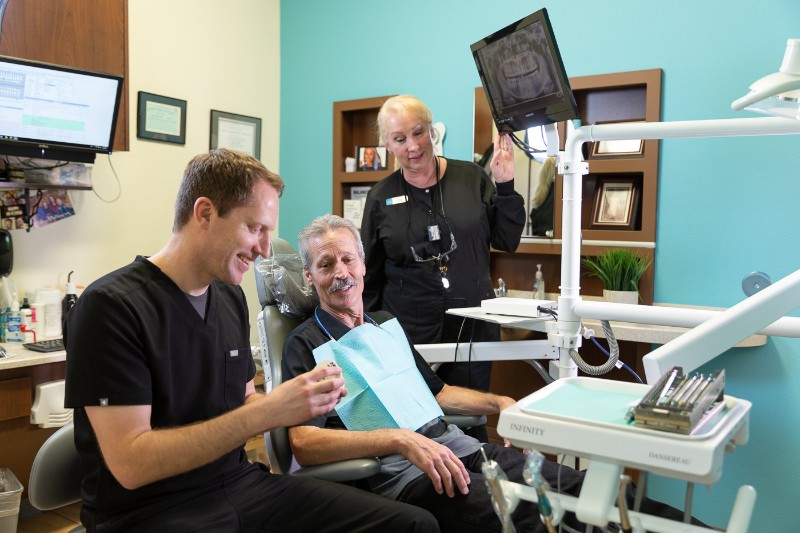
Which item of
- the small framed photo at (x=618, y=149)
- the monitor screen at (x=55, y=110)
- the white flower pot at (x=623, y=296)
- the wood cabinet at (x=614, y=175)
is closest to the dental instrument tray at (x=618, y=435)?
the white flower pot at (x=623, y=296)

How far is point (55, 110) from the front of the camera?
Answer: 2809 millimetres

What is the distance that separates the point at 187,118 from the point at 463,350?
2292 mm

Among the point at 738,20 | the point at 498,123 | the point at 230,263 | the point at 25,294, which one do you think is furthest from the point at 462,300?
the point at 25,294

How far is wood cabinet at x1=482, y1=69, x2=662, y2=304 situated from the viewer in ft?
9.85

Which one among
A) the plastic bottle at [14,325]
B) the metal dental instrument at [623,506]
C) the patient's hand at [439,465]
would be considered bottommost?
the patient's hand at [439,465]

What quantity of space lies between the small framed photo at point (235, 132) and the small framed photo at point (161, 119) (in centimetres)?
21

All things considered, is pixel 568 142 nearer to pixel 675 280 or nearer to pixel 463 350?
pixel 463 350

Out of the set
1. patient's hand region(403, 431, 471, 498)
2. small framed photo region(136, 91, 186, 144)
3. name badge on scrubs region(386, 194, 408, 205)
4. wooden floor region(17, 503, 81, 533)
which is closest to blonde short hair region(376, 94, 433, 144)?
name badge on scrubs region(386, 194, 408, 205)

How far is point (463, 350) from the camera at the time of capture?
2.24 m

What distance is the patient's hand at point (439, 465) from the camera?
1.57m

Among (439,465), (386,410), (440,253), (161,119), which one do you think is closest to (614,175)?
(440,253)

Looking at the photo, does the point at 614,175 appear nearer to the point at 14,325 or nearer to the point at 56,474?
the point at 56,474

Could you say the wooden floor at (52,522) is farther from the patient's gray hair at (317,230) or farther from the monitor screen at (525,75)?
the monitor screen at (525,75)

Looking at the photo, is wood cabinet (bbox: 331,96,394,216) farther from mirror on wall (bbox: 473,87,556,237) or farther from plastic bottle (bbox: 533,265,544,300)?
plastic bottle (bbox: 533,265,544,300)
